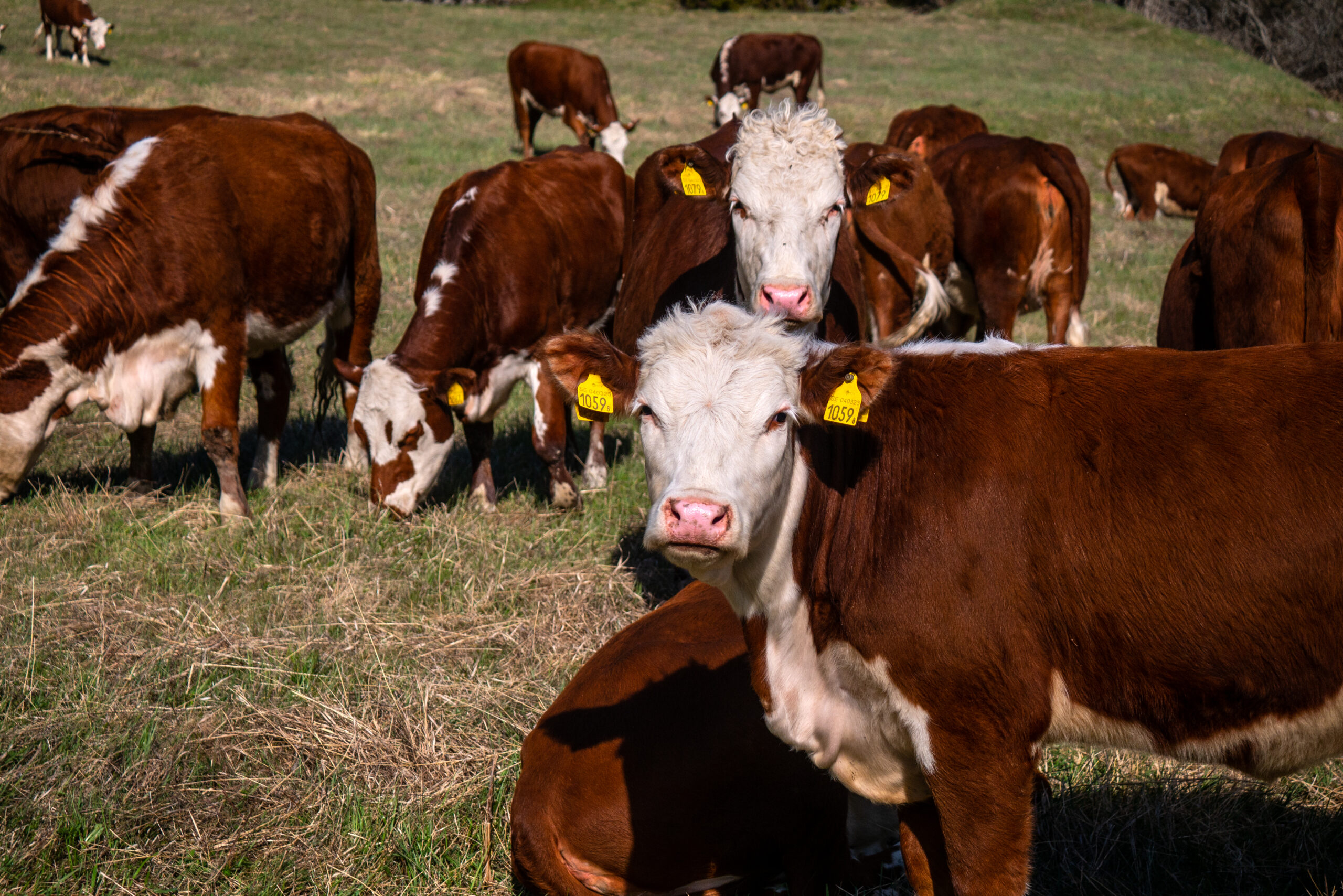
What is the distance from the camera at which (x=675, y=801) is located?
3.29m

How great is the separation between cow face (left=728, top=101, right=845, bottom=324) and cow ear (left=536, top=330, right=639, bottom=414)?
1943mm

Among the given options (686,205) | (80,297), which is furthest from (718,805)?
(80,297)

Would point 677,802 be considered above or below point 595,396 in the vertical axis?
below

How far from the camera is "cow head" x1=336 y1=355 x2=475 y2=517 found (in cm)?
655

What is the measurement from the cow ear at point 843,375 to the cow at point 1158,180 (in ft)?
61.9

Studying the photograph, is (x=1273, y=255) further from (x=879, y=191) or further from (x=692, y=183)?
(x=692, y=183)

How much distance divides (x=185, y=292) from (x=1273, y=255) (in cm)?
563

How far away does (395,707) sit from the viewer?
431 centimetres

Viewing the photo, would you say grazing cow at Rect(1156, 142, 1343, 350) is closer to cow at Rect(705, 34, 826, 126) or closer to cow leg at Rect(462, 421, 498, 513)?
cow leg at Rect(462, 421, 498, 513)

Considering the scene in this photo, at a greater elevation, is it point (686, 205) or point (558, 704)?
point (686, 205)

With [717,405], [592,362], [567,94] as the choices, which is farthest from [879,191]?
[567,94]

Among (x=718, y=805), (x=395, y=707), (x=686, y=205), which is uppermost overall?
(x=686, y=205)

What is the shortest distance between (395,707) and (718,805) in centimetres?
157

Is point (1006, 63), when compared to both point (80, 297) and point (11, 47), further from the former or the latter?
point (80, 297)
